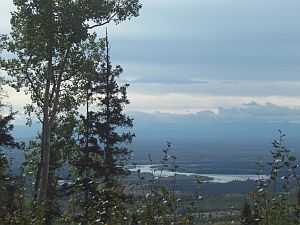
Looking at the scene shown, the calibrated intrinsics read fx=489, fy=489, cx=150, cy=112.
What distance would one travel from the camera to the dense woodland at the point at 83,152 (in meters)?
7.00

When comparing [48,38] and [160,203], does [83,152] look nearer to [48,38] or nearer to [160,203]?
[48,38]

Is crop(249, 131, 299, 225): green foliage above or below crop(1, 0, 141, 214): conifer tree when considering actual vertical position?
below

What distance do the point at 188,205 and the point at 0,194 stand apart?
3932 millimetres

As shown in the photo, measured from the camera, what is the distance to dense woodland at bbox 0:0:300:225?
700 centimetres

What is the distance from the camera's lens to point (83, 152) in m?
25.4

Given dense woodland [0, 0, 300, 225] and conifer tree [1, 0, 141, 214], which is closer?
dense woodland [0, 0, 300, 225]

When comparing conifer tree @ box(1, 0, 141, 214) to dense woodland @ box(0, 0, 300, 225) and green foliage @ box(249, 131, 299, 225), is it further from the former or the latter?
green foliage @ box(249, 131, 299, 225)

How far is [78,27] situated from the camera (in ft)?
55.0

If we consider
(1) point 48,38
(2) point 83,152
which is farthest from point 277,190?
(2) point 83,152

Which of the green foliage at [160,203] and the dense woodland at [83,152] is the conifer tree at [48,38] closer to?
the dense woodland at [83,152]

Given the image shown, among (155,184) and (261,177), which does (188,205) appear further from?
(261,177)

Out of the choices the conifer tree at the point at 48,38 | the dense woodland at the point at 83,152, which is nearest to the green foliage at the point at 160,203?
the dense woodland at the point at 83,152

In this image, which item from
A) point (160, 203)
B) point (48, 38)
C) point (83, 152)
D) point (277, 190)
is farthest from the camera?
point (83, 152)

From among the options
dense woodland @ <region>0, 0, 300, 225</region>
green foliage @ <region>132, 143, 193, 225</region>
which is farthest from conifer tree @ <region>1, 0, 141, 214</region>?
green foliage @ <region>132, 143, 193, 225</region>
